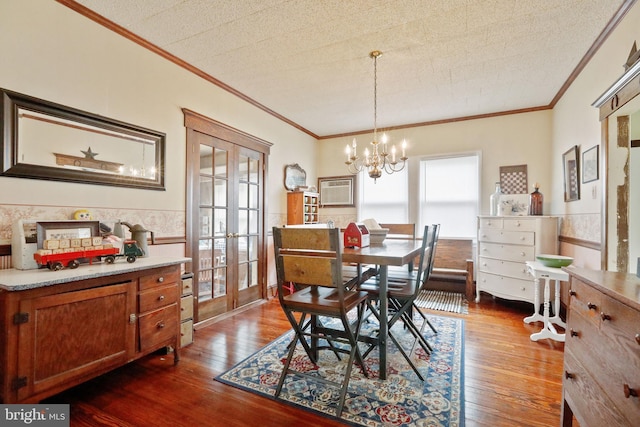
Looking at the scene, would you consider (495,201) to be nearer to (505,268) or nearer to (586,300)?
(505,268)

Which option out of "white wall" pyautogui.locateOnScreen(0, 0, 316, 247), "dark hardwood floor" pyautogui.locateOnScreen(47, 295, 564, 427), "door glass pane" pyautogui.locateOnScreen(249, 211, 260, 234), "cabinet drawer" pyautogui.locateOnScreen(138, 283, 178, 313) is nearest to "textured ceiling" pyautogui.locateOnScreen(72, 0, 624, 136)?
"white wall" pyautogui.locateOnScreen(0, 0, 316, 247)

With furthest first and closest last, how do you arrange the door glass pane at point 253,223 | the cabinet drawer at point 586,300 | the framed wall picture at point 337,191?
the framed wall picture at point 337,191 → the door glass pane at point 253,223 → the cabinet drawer at point 586,300

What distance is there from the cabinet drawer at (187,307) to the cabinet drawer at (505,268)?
350 centimetres

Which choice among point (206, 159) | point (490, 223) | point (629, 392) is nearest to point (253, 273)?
point (206, 159)

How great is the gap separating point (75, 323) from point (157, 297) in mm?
497

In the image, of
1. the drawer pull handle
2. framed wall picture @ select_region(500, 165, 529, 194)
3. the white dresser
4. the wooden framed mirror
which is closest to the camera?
the drawer pull handle

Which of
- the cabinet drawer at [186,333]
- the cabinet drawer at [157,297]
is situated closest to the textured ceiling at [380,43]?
the cabinet drawer at [157,297]

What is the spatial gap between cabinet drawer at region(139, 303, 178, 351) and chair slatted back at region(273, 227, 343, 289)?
3.22ft

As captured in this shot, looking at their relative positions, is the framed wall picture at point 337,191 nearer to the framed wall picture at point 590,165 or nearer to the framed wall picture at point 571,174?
the framed wall picture at point 571,174

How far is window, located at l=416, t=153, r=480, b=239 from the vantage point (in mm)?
4449

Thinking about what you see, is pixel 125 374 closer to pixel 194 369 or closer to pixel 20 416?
pixel 194 369

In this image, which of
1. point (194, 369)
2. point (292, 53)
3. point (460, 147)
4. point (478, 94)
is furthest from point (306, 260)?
point (460, 147)

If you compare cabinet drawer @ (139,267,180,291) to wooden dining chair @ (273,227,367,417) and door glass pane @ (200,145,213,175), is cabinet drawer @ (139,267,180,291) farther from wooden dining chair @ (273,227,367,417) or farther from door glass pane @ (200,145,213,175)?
door glass pane @ (200,145,213,175)

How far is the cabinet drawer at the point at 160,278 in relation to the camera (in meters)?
2.02
